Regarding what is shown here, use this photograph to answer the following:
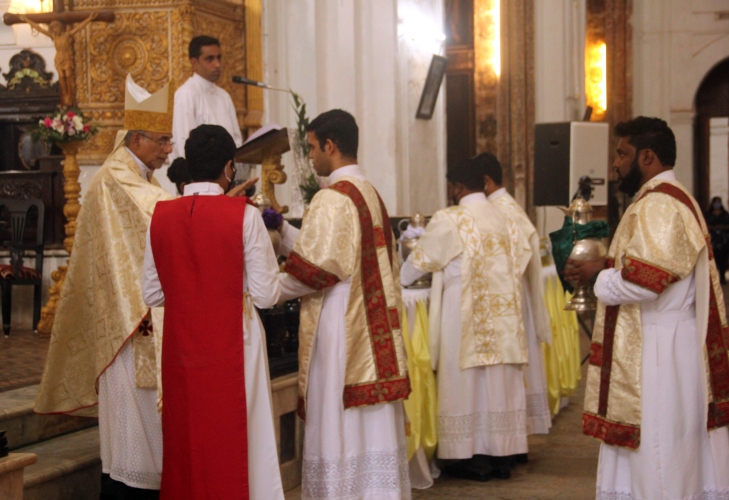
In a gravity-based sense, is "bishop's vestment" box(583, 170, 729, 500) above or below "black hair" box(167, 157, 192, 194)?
below

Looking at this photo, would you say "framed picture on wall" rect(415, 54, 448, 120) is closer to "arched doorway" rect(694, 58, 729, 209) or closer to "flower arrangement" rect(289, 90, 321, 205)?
"flower arrangement" rect(289, 90, 321, 205)

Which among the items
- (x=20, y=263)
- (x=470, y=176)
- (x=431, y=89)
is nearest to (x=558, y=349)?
(x=470, y=176)

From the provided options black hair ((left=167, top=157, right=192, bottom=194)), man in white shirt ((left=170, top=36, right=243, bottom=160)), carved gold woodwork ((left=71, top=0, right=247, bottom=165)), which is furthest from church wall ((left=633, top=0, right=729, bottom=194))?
black hair ((left=167, top=157, right=192, bottom=194))

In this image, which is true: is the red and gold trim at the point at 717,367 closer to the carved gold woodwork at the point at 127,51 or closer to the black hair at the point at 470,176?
the black hair at the point at 470,176

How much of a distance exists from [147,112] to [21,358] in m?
2.69

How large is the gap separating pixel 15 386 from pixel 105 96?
388 cm

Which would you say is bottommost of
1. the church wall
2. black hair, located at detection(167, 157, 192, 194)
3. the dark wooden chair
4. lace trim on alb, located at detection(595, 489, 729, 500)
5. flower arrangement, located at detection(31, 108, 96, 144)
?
lace trim on alb, located at detection(595, 489, 729, 500)

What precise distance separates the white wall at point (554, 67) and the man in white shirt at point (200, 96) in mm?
5963

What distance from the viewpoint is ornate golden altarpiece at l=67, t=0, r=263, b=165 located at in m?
8.12

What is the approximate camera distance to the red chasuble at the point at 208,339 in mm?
3352

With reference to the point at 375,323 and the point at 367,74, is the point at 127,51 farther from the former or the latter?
the point at 375,323

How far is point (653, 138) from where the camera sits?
3.84 metres

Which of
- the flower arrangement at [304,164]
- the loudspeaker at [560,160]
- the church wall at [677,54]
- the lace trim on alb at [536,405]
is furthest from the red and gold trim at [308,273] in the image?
the church wall at [677,54]

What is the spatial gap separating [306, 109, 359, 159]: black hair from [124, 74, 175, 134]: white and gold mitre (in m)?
0.60
